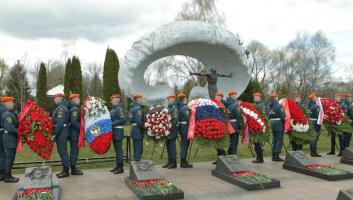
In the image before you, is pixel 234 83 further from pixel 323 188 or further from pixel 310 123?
pixel 323 188

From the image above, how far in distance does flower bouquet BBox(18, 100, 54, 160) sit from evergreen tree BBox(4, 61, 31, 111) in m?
29.4

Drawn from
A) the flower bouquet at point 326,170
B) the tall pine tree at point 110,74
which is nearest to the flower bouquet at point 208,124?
the flower bouquet at point 326,170

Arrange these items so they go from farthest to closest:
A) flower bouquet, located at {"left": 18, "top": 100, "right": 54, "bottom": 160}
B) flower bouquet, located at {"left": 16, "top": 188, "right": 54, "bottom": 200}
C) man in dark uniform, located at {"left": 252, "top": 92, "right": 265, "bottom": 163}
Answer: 1. man in dark uniform, located at {"left": 252, "top": 92, "right": 265, "bottom": 163}
2. flower bouquet, located at {"left": 18, "top": 100, "right": 54, "bottom": 160}
3. flower bouquet, located at {"left": 16, "top": 188, "right": 54, "bottom": 200}

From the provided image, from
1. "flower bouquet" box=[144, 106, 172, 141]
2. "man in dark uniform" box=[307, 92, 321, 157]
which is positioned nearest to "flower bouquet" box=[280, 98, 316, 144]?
"man in dark uniform" box=[307, 92, 321, 157]

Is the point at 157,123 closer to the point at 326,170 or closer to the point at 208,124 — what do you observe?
the point at 208,124

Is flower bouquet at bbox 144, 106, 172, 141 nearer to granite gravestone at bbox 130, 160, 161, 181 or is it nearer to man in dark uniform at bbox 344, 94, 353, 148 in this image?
granite gravestone at bbox 130, 160, 161, 181

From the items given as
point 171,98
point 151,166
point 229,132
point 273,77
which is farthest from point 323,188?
point 273,77

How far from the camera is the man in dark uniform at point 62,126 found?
26.7 feet

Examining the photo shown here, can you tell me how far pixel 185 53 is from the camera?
15.2 m

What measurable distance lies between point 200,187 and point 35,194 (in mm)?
3169

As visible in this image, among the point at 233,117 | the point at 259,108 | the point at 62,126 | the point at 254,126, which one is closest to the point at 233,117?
the point at 233,117

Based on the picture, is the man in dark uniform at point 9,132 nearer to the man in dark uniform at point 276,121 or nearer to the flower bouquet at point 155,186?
the flower bouquet at point 155,186

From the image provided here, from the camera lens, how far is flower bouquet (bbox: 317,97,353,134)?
11.3 meters

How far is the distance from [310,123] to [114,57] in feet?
66.8
